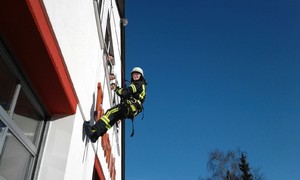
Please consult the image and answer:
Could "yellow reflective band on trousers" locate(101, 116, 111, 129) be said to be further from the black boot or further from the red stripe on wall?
the red stripe on wall

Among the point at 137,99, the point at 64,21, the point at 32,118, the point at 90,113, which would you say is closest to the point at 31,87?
the point at 32,118

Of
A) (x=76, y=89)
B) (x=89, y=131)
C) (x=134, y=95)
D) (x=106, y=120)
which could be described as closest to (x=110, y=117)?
(x=106, y=120)

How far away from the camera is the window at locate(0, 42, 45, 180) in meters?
3.17

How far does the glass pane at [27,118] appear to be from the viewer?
11.7ft

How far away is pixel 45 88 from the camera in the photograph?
12.6 feet

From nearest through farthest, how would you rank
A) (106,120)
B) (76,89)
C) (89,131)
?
(76,89) < (89,131) < (106,120)

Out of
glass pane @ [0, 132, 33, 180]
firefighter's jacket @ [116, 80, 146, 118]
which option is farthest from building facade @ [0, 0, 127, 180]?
firefighter's jacket @ [116, 80, 146, 118]

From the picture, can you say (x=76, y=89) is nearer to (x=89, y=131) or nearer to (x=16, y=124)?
(x=89, y=131)

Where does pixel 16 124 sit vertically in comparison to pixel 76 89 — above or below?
below

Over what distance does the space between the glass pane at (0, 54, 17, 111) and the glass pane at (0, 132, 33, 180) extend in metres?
0.36

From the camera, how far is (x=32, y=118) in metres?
3.93

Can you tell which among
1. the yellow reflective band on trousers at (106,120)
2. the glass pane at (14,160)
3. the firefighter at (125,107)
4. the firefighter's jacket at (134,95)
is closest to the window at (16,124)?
the glass pane at (14,160)

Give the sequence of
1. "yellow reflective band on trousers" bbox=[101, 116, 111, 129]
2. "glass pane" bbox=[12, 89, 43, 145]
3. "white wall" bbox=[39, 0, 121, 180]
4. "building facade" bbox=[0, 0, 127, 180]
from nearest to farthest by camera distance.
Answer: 1. "building facade" bbox=[0, 0, 127, 180]
2. "glass pane" bbox=[12, 89, 43, 145]
3. "white wall" bbox=[39, 0, 121, 180]
4. "yellow reflective band on trousers" bbox=[101, 116, 111, 129]

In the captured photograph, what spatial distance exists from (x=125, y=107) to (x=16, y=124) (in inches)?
90.2
